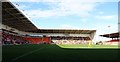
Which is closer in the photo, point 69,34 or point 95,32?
point 95,32

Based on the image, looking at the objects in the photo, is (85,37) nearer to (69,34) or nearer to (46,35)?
(69,34)

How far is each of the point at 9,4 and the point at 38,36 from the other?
66384mm

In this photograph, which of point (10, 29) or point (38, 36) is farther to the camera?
point (38, 36)

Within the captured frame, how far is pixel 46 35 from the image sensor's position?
9775cm

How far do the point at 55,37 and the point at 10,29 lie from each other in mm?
35312

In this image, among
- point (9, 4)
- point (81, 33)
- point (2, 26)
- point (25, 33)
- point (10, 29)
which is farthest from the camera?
point (81, 33)

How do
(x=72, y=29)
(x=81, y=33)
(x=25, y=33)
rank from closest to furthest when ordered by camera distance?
(x=72, y=29) → (x=25, y=33) → (x=81, y=33)

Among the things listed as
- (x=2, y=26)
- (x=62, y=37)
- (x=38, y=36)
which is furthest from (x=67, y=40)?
(x=2, y=26)

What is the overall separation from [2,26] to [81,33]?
148 feet

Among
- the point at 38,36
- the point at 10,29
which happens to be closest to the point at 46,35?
the point at 38,36

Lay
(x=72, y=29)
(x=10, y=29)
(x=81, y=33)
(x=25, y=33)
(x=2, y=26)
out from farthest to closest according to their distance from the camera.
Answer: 1. (x=81, y=33)
2. (x=25, y=33)
3. (x=72, y=29)
4. (x=10, y=29)
5. (x=2, y=26)

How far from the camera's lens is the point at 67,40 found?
325 ft

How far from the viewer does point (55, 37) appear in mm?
98812

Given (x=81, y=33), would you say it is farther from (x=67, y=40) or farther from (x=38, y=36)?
(x=38, y=36)
